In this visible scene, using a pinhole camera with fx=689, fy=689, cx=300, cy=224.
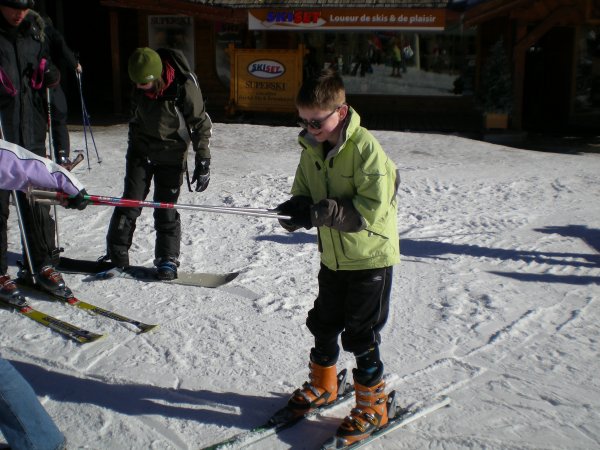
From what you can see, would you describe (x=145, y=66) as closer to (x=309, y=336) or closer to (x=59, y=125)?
(x=59, y=125)

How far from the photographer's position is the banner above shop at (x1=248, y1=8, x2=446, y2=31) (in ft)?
46.3

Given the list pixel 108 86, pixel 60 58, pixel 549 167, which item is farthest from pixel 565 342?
pixel 108 86

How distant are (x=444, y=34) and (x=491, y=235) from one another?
10.5 meters

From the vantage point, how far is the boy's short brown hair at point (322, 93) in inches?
114

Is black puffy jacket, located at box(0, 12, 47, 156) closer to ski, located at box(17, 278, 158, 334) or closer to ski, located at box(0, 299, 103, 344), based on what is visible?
ski, located at box(17, 278, 158, 334)

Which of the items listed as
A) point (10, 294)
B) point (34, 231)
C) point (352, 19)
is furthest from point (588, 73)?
point (10, 294)

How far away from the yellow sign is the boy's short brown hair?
11597 millimetres

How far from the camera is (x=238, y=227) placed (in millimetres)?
6398

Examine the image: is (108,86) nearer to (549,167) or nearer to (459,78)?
(459,78)

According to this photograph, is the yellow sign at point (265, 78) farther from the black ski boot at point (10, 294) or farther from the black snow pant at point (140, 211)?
the black ski boot at point (10, 294)

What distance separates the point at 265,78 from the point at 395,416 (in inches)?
474

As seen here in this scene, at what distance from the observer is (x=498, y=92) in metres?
13.0

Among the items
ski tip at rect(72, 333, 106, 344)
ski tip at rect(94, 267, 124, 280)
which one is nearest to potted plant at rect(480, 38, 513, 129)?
ski tip at rect(94, 267, 124, 280)

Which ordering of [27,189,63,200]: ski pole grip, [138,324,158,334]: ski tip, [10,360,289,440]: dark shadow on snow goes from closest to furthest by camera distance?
[27,189,63,200]: ski pole grip → [10,360,289,440]: dark shadow on snow → [138,324,158,334]: ski tip
